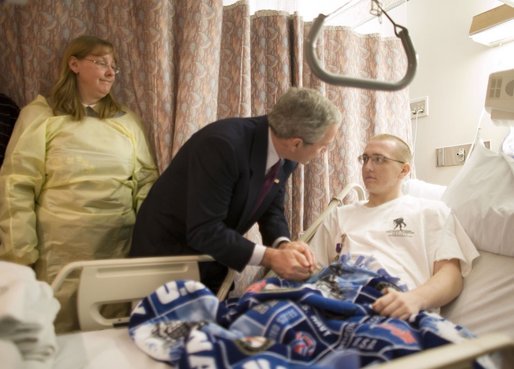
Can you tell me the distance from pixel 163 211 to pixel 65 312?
0.58 m

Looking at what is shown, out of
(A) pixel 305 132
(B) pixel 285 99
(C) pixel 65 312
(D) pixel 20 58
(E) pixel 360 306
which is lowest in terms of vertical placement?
(C) pixel 65 312

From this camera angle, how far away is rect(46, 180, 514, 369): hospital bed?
1054 mm

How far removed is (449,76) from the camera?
2.44 metres

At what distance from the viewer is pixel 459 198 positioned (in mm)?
1566

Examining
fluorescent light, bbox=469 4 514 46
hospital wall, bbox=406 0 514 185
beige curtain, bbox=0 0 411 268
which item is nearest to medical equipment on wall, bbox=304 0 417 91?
beige curtain, bbox=0 0 411 268

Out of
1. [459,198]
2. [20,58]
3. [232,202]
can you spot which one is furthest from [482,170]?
[20,58]

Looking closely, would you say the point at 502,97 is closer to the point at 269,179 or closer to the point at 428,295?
the point at 428,295

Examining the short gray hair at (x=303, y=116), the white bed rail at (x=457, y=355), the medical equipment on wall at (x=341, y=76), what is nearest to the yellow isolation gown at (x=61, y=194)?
the short gray hair at (x=303, y=116)

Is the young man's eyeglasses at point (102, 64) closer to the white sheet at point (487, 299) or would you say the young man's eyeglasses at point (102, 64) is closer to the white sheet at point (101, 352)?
the white sheet at point (101, 352)

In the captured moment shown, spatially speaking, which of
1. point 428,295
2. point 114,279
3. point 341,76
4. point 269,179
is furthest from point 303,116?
point 114,279

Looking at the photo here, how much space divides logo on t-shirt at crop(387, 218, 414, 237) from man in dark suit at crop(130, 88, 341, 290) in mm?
389

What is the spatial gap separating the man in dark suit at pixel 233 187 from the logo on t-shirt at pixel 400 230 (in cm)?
39

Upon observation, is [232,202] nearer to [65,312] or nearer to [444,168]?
[65,312]

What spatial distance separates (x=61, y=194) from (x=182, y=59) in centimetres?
80
